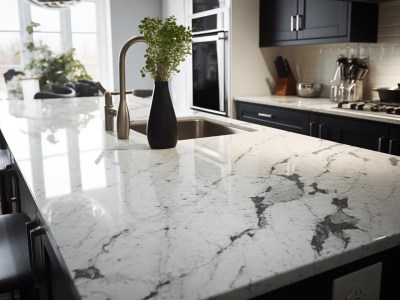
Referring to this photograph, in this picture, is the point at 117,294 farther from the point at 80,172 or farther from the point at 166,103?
the point at 166,103

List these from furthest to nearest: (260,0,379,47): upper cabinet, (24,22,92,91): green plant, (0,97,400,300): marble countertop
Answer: (24,22,92,91): green plant, (260,0,379,47): upper cabinet, (0,97,400,300): marble countertop

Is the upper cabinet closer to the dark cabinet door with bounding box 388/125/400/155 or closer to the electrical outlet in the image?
the dark cabinet door with bounding box 388/125/400/155

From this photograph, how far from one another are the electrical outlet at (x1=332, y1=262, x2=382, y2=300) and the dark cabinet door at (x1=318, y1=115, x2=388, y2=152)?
189 cm

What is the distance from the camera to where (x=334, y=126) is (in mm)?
2910

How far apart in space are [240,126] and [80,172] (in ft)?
3.36

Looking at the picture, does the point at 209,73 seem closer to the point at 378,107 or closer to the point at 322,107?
the point at 322,107

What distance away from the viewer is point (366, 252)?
78cm

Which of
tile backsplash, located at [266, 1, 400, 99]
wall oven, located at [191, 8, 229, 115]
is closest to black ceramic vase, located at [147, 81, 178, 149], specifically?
tile backsplash, located at [266, 1, 400, 99]

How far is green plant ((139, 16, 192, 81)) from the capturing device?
58.6 inches

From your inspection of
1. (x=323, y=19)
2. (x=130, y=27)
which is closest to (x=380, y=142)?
(x=323, y=19)

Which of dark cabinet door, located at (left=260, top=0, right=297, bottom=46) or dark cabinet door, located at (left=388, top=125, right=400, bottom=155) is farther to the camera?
dark cabinet door, located at (left=260, top=0, right=297, bottom=46)

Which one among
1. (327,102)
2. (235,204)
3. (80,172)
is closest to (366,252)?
(235,204)

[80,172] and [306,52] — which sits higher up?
[306,52]

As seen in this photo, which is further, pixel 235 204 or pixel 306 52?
pixel 306 52
